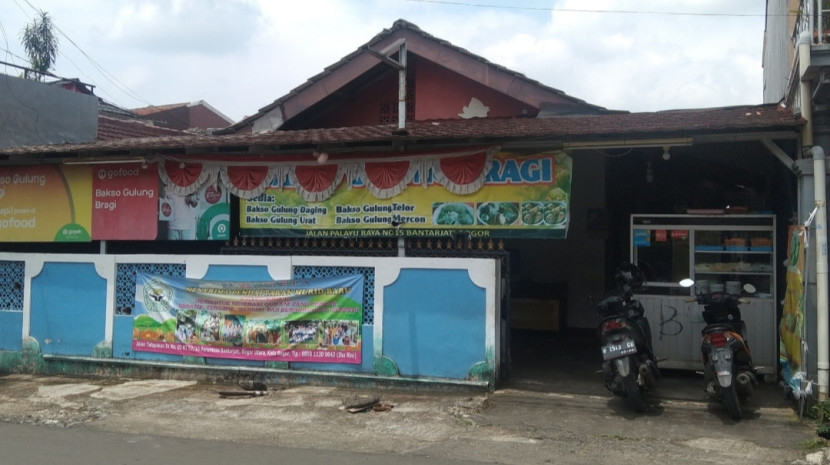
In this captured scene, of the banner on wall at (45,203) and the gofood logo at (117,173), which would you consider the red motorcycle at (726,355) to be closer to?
the gofood logo at (117,173)

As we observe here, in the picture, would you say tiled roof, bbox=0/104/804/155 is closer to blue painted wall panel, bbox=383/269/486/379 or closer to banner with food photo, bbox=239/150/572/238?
banner with food photo, bbox=239/150/572/238

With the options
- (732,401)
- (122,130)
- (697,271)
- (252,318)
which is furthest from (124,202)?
(122,130)

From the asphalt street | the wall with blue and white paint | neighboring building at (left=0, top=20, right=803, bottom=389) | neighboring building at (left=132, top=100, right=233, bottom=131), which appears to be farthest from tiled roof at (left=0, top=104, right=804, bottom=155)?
Answer: neighboring building at (left=132, top=100, right=233, bottom=131)

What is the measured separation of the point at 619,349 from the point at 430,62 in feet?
23.3

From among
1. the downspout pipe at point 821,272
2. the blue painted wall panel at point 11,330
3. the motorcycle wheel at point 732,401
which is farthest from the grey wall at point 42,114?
the downspout pipe at point 821,272

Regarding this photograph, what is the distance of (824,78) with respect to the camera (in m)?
6.45

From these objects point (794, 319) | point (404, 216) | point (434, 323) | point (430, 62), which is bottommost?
point (434, 323)

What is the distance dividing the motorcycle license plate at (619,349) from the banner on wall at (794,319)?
63.8 inches

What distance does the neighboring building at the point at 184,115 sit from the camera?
2937cm

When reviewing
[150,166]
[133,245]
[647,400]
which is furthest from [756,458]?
[133,245]

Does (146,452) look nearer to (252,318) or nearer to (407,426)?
(407,426)

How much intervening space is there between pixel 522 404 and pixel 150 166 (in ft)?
19.9

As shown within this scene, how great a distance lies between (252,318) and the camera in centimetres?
910

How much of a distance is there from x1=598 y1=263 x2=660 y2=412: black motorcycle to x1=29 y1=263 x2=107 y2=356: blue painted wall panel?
266 inches
